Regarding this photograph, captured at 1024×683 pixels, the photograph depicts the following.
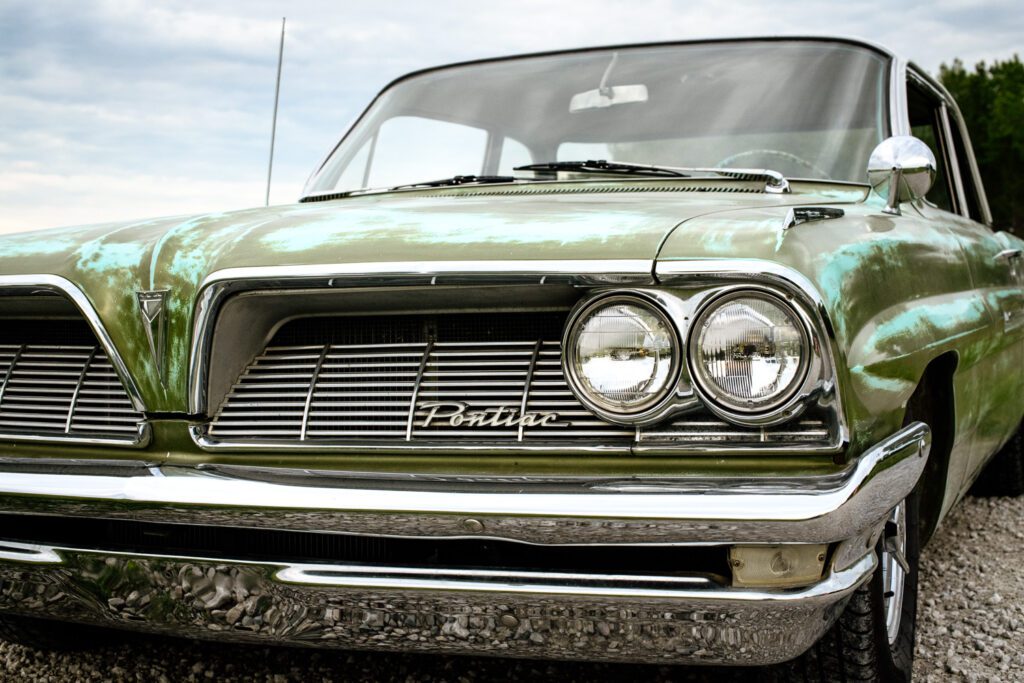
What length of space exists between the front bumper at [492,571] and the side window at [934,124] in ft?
6.09

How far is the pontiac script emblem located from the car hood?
0.84ft

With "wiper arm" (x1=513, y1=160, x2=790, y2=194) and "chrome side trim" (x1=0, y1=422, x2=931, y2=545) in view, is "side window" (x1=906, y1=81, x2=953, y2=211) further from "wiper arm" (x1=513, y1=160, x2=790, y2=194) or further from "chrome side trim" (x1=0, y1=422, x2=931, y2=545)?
"chrome side trim" (x1=0, y1=422, x2=931, y2=545)

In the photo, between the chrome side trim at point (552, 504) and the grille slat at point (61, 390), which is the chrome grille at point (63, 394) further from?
the chrome side trim at point (552, 504)

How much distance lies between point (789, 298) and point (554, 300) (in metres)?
0.39

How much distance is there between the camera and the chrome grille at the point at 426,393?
1.79m

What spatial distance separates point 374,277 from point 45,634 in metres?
1.45

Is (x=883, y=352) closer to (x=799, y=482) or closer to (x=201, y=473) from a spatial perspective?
(x=799, y=482)

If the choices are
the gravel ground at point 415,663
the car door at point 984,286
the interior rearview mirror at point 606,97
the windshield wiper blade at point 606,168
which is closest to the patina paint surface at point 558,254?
the windshield wiper blade at point 606,168

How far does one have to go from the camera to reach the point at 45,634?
2641 mm

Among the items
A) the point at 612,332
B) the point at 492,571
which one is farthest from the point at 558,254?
the point at 492,571

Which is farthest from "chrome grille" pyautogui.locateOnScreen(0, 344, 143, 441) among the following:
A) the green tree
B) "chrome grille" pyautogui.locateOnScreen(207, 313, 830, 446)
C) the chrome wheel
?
the green tree

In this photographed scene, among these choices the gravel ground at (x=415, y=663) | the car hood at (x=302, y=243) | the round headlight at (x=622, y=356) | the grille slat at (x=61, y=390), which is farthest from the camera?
the gravel ground at (x=415, y=663)

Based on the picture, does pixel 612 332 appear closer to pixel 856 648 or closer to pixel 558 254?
pixel 558 254

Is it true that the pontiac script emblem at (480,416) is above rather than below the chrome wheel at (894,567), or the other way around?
above
